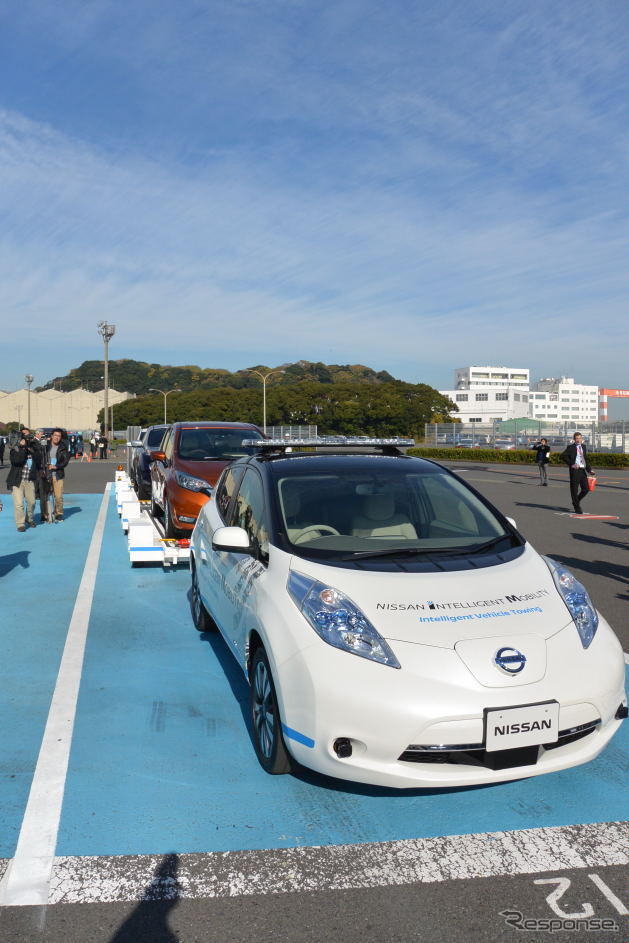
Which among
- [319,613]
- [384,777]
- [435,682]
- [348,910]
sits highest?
[319,613]

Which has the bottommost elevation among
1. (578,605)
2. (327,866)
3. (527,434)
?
(327,866)

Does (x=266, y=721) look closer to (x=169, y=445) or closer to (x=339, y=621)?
(x=339, y=621)

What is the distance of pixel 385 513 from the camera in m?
4.71

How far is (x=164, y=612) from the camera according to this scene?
6934 millimetres

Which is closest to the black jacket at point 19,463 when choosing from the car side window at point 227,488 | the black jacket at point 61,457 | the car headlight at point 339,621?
the black jacket at point 61,457

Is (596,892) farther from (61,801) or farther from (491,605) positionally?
(61,801)

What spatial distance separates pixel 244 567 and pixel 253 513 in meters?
0.47

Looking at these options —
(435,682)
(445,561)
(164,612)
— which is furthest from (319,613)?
(164,612)

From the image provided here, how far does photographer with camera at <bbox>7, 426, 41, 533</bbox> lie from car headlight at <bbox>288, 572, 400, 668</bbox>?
9.66 m

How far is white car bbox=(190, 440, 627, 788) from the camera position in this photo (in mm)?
3084

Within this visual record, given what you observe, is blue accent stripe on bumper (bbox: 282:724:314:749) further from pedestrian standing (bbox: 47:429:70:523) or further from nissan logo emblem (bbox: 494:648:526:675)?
pedestrian standing (bbox: 47:429:70:523)

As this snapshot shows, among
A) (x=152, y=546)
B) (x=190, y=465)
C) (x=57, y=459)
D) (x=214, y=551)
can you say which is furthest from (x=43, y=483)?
(x=214, y=551)

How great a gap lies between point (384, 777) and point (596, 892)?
33.4 inches

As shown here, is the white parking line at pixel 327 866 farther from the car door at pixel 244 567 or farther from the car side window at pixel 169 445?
the car side window at pixel 169 445
